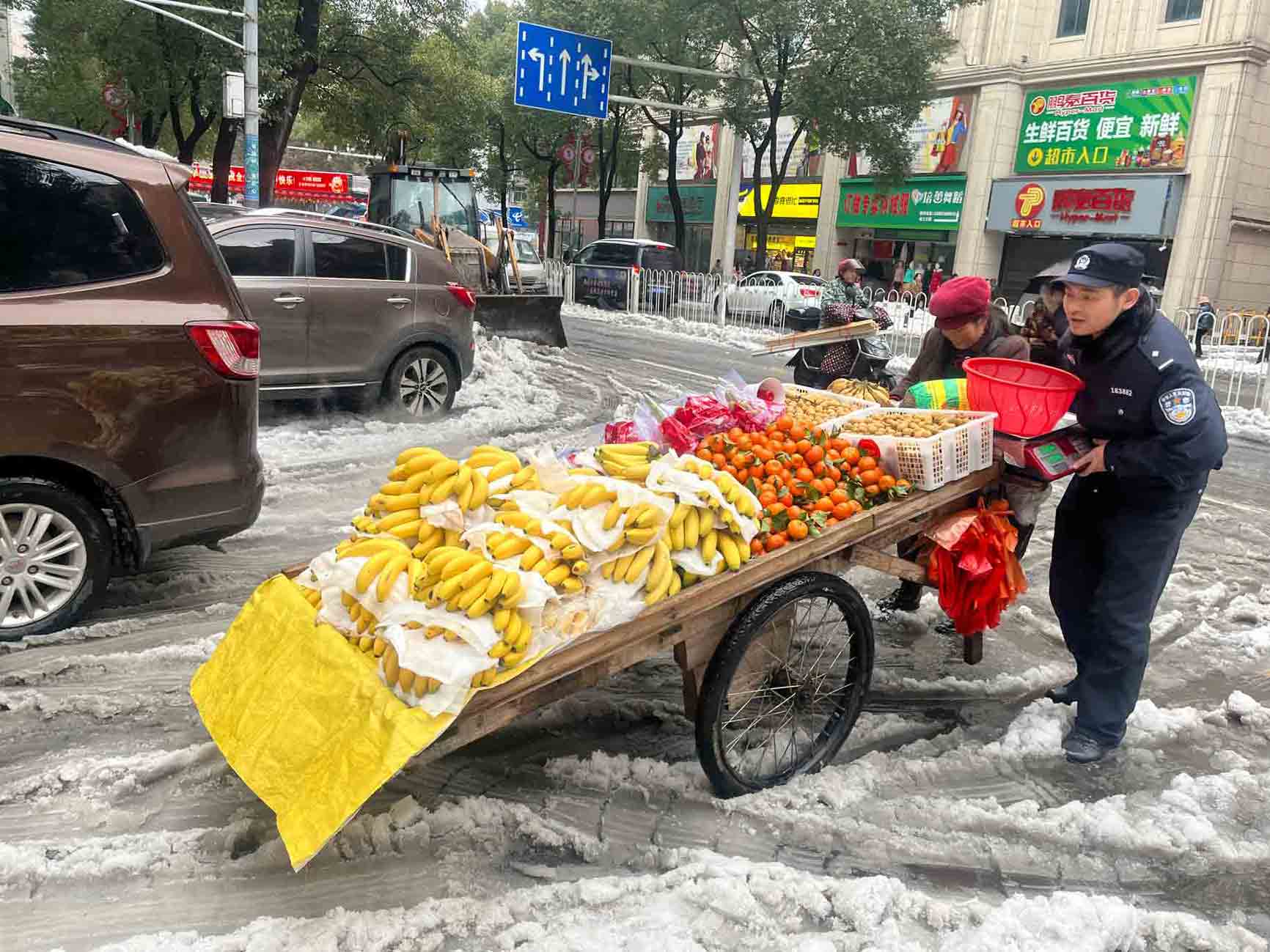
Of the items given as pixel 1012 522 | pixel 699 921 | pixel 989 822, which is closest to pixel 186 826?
pixel 699 921

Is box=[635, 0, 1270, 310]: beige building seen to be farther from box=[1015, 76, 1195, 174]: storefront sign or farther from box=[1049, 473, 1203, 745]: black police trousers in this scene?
box=[1049, 473, 1203, 745]: black police trousers

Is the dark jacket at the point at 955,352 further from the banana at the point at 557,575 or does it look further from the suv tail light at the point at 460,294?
the suv tail light at the point at 460,294

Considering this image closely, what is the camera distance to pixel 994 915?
2.75 metres

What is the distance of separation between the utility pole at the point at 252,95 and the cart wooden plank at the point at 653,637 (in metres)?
16.4

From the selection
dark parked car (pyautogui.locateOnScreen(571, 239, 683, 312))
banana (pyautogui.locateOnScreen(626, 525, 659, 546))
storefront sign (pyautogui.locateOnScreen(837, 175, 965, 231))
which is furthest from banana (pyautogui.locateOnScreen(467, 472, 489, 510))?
storefront sign (pyautogui.locateOnScreen(837, 175, 965, 231))

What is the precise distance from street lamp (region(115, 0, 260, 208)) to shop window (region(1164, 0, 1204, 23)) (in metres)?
21.8

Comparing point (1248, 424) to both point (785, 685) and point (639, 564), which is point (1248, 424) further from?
point (639, 564)

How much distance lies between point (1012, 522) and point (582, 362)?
34.0 ft

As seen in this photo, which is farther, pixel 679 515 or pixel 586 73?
pixel 586 73

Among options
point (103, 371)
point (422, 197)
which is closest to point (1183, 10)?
point (422, 197)

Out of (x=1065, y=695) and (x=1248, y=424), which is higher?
(x=1248, y=424)

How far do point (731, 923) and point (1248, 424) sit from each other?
12.5 m

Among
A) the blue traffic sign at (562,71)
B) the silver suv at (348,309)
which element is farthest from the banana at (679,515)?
the blue traffic sign at (562,71)

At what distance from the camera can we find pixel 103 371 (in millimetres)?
3832
